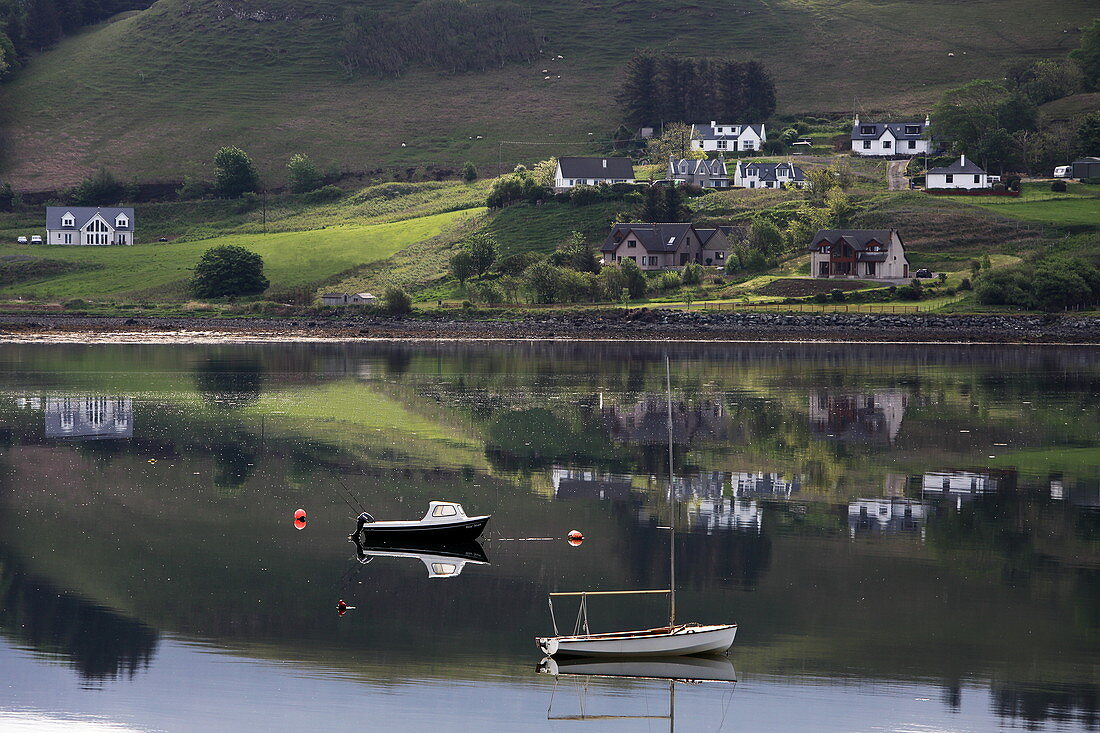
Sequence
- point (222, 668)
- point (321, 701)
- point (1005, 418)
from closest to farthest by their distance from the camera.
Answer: point (321, 701), point (222, 668), point (1005, 418)

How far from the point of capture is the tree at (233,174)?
157 m

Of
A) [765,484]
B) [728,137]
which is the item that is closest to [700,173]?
[728,137]

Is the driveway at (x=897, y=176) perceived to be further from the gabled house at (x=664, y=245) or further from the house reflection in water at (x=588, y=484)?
the house reflection in water at (x=588, y=484)

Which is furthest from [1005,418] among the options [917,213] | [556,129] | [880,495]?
[556,129]

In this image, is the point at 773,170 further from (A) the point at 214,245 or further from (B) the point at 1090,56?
(A) the point at 214,245

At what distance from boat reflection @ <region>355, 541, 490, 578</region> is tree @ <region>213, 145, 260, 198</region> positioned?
132 meters

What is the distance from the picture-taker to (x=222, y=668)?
2373 centimetres

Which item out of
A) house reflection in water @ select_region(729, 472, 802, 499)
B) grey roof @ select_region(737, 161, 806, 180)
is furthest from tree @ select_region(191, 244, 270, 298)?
house reflection in water @ select_region(729, 472, 802, 499)

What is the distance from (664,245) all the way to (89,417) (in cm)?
6873

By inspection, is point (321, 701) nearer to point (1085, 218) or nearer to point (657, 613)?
point (657, 613)

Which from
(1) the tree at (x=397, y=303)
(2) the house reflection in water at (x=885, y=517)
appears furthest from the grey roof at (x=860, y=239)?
(2) the house reflection in water at (x=885, y=517)

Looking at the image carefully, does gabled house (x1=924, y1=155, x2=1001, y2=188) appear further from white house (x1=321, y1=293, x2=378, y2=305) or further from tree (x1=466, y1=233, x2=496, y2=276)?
white house (x1=321, y1=293, x2=378, y2=305)

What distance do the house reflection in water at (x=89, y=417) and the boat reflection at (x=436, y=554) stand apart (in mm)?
20451

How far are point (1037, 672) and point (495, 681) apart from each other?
970 cm
